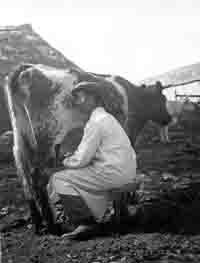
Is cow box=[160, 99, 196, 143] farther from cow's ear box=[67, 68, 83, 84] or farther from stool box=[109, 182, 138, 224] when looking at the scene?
stool box=[109, 182, 138, 224]

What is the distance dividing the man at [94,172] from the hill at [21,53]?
221 cm

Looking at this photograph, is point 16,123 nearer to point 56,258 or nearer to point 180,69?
point 56,258

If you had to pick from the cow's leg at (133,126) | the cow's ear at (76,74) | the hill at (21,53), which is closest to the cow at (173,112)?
the cow's leg at (133,126)

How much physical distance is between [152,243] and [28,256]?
83 cm

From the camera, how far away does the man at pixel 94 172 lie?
2383 mm

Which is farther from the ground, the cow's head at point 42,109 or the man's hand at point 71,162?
the cow's head at point 42,109

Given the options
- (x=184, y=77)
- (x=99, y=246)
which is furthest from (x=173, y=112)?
(x=184, y=77)

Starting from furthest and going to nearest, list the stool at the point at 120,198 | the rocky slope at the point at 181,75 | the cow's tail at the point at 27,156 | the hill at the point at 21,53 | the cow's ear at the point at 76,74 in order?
the rocky slope at the point at 181,75
the hill at the point at 21,53
the cow's ear at the point at 76,74
the cow's tail at the point at 27,156
the stool at the point at 120,198

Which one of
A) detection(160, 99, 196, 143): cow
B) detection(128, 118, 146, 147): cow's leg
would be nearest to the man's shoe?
detection(128, 118, 146, 147): cow's leg

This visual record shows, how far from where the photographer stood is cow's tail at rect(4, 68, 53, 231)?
8.84ft

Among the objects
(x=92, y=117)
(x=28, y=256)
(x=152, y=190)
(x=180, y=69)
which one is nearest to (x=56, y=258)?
(x=28, y=256)

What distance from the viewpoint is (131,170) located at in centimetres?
249

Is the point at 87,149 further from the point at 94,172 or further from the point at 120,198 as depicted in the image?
the point at 120,198

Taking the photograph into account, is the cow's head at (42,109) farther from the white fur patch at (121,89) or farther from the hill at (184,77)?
the hill at (184,77)
